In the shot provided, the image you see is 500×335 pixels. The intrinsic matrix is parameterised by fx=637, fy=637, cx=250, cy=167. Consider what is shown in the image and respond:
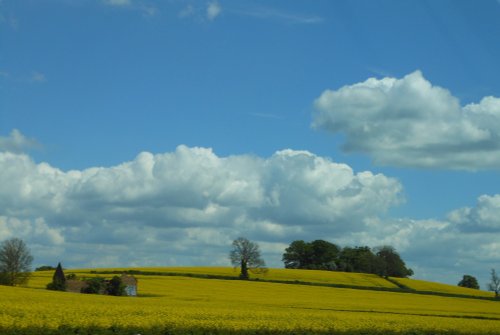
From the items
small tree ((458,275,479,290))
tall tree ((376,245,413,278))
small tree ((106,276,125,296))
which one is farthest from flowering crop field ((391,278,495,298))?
small tree ((458,275,479,290))

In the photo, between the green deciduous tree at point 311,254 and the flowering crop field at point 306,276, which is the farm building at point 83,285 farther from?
the green deciduous tree at point 311,254

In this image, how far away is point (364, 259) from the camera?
150375 millimetres

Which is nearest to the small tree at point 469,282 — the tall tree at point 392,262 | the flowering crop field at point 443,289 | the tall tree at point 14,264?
the tall tree at point 392,262

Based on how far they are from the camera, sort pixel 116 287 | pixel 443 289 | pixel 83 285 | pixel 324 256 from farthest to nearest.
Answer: pixel 324 256 → pixel 443 289 → pixel 83 285 → pixel 116 287

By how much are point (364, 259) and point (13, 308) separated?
124 m

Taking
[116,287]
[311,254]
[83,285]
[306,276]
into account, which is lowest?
[116,287]

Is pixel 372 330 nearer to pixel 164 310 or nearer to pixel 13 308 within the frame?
pixel 164 310

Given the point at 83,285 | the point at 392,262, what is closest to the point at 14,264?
the point at 83,285

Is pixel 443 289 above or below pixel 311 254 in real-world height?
below

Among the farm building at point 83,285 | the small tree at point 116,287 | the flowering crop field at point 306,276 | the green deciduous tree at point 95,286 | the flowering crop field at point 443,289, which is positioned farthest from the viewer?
the flowering crop field at point 306,276

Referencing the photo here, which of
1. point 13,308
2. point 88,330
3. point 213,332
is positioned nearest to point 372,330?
point 213,332

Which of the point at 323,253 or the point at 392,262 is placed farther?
the point at 323,253

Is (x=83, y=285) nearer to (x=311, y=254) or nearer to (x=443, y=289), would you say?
(x=443, y=289)

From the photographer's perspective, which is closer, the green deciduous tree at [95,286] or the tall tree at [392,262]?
the green deciduous tree at [95,286]
